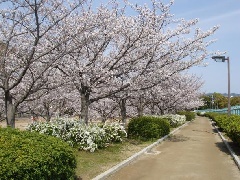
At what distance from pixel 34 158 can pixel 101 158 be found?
5933 mm

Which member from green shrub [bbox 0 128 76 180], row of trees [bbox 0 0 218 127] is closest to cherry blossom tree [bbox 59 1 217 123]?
row of trees [bbox 0 0 218 127]

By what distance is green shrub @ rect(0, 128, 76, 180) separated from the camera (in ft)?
17.2

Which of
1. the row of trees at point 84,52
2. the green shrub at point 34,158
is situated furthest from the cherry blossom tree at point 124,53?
the green shrub at point 34,158

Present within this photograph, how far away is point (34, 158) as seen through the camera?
18.5 ft

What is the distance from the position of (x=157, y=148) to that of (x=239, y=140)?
3.93m

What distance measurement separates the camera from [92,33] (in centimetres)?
1165

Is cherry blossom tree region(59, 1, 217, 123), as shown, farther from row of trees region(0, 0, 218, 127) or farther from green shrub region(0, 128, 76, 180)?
green shrub region(0, 128, 76, 180)

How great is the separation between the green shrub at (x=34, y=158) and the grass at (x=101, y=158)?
1601 millimetres

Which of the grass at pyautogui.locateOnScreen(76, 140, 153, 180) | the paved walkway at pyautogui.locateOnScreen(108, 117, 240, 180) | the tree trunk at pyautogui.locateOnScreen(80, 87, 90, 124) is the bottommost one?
the paved walkway at pyautogui.locateOnScreen(108, 117, 240, 180)

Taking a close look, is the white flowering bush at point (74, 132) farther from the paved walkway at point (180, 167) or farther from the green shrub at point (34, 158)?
the green shrub at point (34, 158)

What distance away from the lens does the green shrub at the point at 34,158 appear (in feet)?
17.2

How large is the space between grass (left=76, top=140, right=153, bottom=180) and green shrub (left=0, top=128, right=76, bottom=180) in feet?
5.25

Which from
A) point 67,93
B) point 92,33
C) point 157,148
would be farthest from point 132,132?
point 92,33

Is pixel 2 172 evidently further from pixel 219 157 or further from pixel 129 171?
pixel 219 157
